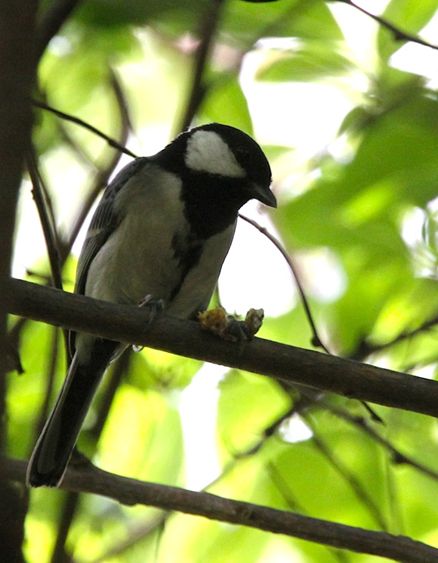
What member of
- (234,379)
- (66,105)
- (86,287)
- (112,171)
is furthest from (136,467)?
(66,105)

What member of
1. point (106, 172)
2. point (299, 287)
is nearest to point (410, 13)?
point (299, 287)

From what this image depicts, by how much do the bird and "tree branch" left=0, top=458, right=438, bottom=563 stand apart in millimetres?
419

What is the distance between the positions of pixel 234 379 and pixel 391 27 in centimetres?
111

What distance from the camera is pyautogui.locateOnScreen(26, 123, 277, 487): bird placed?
8.04ft

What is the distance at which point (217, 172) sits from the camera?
8.61 ft

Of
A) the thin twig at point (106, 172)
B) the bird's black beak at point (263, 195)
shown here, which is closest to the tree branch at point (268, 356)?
the thin twig at point (106, 172)

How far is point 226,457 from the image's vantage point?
8.38 ft

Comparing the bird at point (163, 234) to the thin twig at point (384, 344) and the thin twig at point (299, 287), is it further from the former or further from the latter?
the thin twig at point (384, 344)

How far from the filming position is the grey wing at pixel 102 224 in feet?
8.47

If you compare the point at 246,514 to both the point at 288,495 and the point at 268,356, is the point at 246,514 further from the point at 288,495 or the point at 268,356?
the point at 268,356

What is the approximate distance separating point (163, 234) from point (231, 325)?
77 cm

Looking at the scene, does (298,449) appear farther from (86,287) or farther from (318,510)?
(86,287)

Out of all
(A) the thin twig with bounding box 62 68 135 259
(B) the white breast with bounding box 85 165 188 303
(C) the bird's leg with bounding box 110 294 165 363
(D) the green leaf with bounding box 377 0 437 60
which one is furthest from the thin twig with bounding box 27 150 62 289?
(D) the green leaf with bounding box 377 0 437 60

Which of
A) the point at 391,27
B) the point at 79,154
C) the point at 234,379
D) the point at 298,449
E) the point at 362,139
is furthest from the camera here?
the point at 79,154
